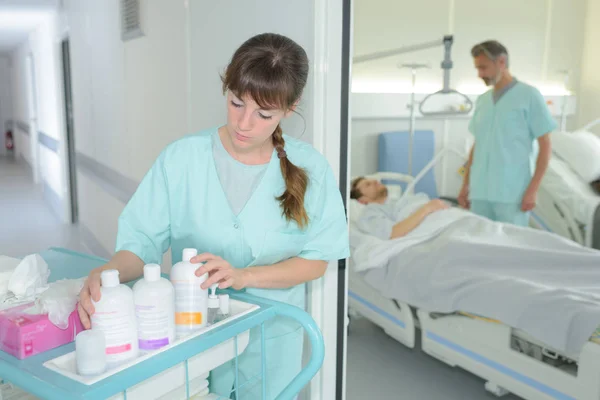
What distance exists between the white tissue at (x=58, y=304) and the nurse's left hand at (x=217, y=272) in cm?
23

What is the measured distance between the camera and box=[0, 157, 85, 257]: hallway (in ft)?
15.8

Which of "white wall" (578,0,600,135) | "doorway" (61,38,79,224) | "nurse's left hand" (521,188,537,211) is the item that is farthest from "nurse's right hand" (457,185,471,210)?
"doorway" (61,38,79,224)

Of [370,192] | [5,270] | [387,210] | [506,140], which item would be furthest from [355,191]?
[5,270]

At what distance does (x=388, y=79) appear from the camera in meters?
4.45

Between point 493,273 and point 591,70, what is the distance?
13.8ft

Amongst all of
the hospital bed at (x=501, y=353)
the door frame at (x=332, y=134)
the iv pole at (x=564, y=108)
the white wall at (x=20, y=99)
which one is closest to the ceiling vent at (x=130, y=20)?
the door frame at (x=332, y=134)

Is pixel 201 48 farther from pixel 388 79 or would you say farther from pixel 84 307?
pixel 388 79

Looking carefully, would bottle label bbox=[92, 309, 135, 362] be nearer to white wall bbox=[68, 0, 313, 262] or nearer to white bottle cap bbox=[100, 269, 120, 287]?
white bottle cap bbox=[100, 269, 120, 287]

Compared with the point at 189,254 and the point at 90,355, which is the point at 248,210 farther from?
the point at 90,355

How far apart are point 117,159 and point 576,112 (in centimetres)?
482

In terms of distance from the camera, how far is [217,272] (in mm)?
994

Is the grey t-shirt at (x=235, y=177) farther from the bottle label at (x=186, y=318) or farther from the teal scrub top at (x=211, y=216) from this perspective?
the bottle label at (x=186, y=318)

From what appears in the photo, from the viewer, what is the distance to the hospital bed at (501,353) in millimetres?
1921

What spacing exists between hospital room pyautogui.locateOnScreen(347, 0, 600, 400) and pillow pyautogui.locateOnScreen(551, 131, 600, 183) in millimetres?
15
